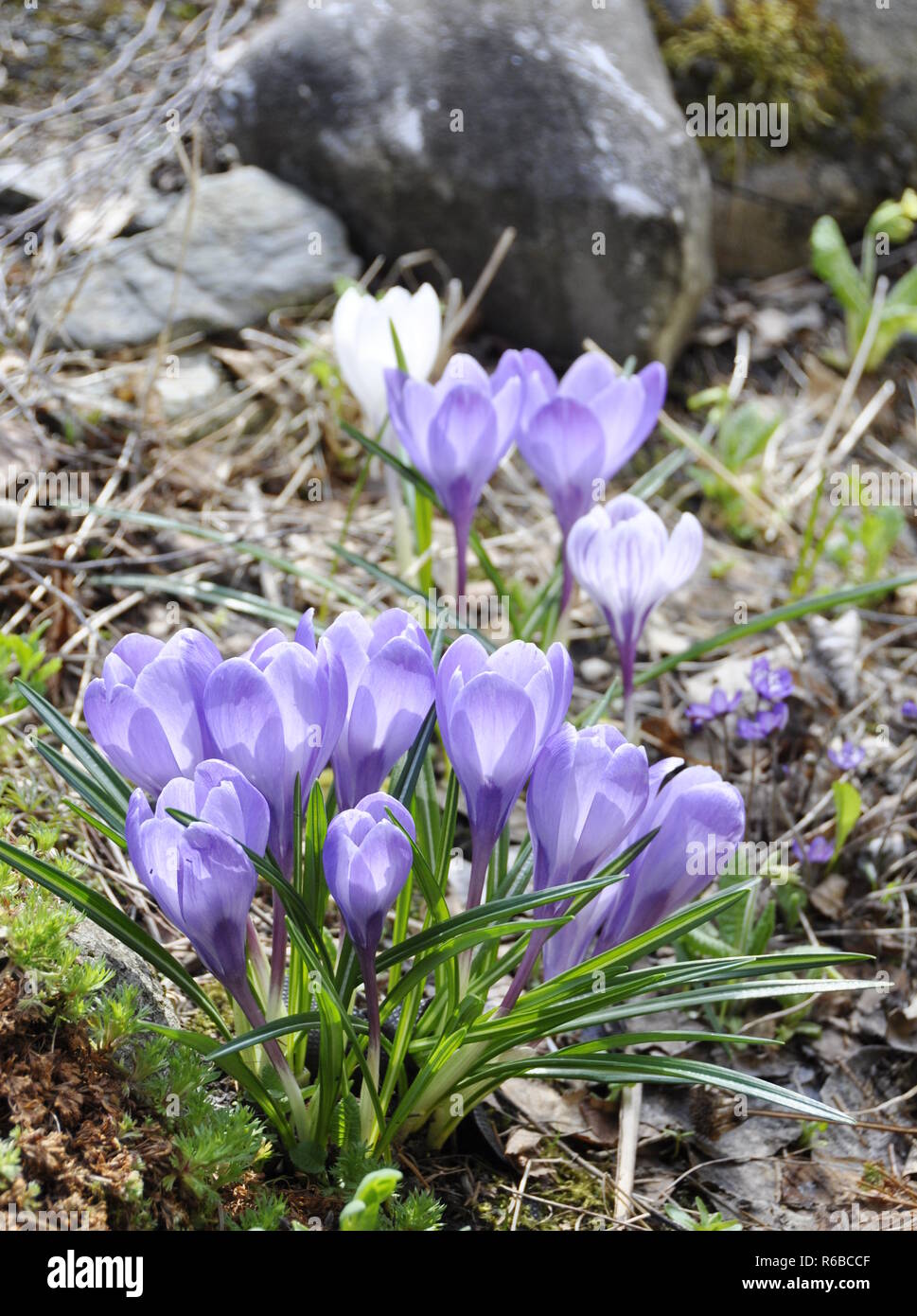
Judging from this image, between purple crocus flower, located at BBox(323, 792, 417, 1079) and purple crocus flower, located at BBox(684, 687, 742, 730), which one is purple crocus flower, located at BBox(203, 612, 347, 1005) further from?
purple crocus flower, located at BBox(684, 687, 742, 730)

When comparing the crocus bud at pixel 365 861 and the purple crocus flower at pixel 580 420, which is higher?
the purple crocus flower at pixel 580 420

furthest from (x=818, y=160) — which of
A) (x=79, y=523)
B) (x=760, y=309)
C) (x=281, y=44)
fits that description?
(x=79, y=523)

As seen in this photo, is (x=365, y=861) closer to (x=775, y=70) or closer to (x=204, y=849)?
(x=204, y=849)

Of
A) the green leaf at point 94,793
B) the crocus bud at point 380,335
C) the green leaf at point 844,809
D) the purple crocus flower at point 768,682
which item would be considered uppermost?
the crocus bud at point 380,335

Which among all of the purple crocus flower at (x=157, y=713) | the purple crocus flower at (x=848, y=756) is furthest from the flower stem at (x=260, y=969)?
the purple crocus flower at (x=848, y=756)

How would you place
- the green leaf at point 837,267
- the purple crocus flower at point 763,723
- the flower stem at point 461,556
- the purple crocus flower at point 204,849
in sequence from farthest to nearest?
the green leaf at point 837,267, the purple crocus flower at point 763,723, the flower stem at point 461,556, the purple crocus flower at point 204,849

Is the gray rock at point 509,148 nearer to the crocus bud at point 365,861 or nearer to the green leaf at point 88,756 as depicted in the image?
the green leaf at point 88,756

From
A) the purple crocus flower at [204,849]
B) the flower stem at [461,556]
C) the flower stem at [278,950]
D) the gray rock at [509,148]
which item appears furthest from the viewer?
the gray rock at [509,148]
